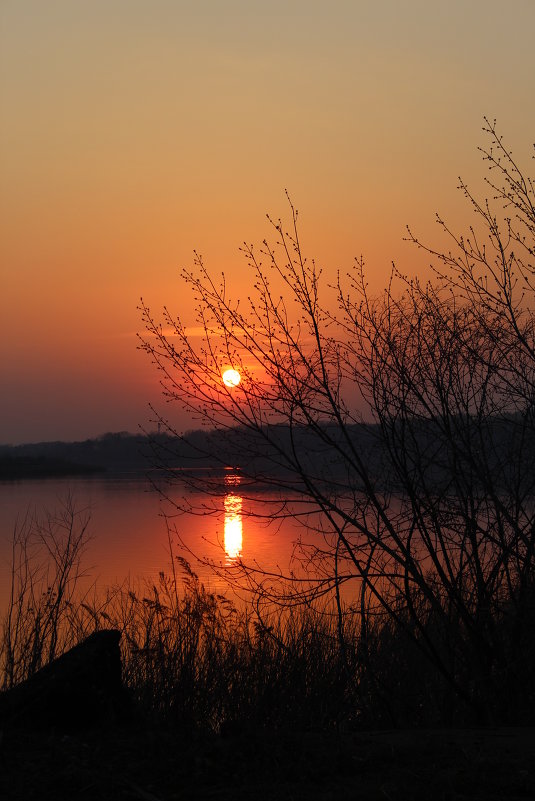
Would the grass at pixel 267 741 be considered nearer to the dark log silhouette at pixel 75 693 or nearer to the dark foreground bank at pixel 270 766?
the dark foreground bank at pixel 270 766

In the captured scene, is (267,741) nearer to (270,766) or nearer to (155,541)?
(270,766)

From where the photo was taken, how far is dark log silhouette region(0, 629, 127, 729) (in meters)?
5.59

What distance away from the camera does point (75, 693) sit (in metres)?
5.73

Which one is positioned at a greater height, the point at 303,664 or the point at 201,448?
the point at 201,448

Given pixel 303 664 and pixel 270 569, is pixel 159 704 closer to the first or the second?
pixel 303 664

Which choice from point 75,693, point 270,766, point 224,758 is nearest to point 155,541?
point 75,693

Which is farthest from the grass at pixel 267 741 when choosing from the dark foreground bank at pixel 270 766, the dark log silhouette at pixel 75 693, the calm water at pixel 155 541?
the calm water at pixel 155 541

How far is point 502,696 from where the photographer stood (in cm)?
710

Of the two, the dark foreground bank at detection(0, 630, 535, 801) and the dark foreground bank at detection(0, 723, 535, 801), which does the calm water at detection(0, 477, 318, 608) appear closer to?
the dark foreground bank at detection(0, 630, 535, 801)

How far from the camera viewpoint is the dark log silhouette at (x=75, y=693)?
18.3ft

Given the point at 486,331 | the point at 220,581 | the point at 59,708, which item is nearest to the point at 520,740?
the point at 59,708

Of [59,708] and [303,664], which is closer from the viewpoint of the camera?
[59,708]

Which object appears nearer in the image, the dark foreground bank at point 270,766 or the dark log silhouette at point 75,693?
the dark foreground bank at point 270,766

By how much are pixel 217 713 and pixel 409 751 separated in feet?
10.6
